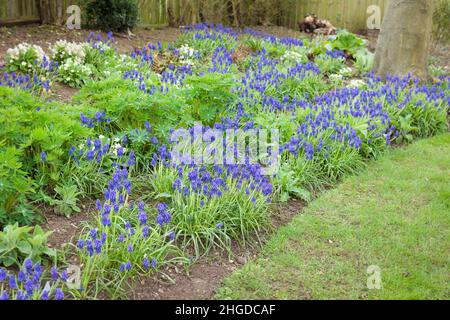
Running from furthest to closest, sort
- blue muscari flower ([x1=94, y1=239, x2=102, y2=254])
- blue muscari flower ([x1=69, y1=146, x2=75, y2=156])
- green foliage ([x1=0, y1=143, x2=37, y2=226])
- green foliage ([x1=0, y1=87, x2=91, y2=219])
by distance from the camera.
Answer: blue muscari flower ([x1=69, y1=146, x2=75, y2=156]) → green foliage ([x1=0, y1=87, x2=91, y2=219]) → green foliage ([x1=0, y1=143, x2=37, y2=226]) → blue muscari flower ([x1=94, y1=239, x2=102, y2=254])

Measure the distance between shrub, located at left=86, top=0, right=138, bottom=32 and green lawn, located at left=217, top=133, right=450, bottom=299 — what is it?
635 centimetres

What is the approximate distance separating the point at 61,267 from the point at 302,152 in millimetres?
2926

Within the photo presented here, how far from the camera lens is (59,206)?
4.34m

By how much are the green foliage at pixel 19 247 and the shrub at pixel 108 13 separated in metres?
7.41

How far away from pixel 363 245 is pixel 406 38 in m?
5.21

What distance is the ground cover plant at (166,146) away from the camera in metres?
3.89

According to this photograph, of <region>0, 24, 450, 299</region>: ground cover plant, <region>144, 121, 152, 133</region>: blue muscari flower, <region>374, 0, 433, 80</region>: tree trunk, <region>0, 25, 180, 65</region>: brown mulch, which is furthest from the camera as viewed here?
<region>0, 25, 180, 65</region>: brown mulch

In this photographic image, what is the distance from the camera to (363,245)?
4.39 metres

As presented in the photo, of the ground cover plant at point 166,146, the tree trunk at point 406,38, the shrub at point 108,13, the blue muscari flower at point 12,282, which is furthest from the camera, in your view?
the shrub at point 108,13

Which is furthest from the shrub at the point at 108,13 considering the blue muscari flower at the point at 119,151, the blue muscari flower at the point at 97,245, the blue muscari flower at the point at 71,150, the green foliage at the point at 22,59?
the blue muscari flower at the point at 97,245

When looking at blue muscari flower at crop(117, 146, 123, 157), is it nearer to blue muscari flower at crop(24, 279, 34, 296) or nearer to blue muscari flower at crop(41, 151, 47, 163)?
blue muscari flower at crop(41, 151, 47, 163)

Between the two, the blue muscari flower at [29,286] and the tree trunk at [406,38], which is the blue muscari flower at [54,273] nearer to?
the blue muscari flower at [29,286]

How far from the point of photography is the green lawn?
3.80m

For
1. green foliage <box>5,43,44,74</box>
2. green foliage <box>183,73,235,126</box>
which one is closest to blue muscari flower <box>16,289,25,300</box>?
green foliage <box>183,73,235,126</box>
